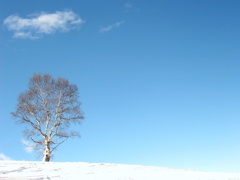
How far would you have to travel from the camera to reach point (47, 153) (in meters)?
26.8

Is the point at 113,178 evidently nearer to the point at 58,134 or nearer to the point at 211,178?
the point at 211,178

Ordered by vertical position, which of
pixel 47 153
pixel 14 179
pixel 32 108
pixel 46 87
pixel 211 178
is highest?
pixel 46 87

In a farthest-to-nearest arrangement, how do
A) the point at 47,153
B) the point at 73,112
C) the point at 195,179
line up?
1. the point at 73,112
2. the point at 47,153
3. the point at 195,179

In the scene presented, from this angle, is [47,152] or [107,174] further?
[47,152]

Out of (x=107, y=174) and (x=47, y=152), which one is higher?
(x=47, y=152)

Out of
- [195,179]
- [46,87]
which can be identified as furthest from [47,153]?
[195,179]

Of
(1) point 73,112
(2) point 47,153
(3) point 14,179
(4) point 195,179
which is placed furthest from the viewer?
(1) point 73,112

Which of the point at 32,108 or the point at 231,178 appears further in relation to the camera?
the point at 32,108

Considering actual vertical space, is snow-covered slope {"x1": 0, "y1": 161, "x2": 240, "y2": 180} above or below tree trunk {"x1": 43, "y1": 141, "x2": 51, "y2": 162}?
below

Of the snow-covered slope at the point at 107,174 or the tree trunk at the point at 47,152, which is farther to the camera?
the tree trunk at the point at 47,152

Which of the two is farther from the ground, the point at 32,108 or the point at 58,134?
the point at 32,108

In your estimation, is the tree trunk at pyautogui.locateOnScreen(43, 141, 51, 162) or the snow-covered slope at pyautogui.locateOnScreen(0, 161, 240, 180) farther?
the tree trunk at pyautogui.locateOnScreen(43, 141, 51, 162)

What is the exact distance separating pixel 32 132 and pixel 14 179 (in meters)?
18.7

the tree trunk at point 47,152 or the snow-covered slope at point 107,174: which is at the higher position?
the tree trunk at point 47,152
